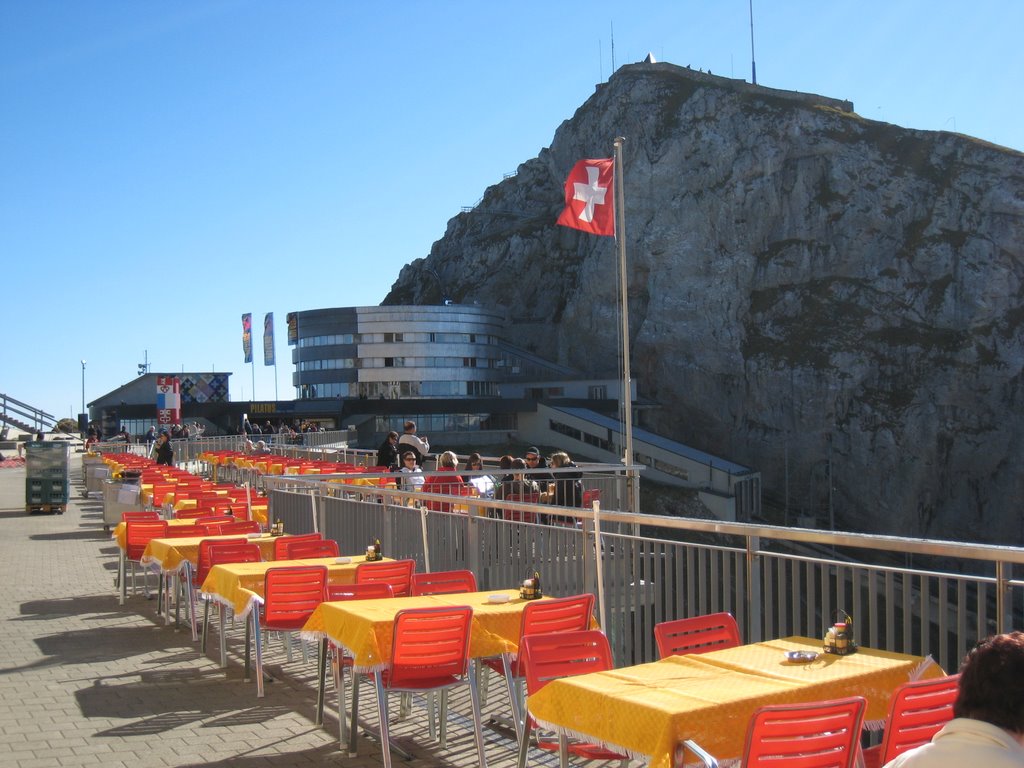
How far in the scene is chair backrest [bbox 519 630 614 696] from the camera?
550cm

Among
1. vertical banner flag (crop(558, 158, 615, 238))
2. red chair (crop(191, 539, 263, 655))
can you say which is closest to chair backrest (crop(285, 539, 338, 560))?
red chair (crop(191, 539, 263, 655))

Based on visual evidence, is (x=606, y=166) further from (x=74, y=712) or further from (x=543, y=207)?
(x=543, y=207)

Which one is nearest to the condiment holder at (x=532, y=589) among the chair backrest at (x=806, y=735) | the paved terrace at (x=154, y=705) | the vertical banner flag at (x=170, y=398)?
the paved terrace at (x=154, y=705)

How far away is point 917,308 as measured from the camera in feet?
307

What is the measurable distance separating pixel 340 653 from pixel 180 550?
178 inches

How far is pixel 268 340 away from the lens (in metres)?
74.3

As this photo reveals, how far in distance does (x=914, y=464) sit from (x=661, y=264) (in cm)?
2964

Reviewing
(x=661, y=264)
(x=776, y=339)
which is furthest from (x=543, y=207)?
(x=776, y=339)

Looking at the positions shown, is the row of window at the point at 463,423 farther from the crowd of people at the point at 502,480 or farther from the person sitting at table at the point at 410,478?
the person sitting at table at the point at 410,478

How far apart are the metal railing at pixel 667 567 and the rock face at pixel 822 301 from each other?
82219mm

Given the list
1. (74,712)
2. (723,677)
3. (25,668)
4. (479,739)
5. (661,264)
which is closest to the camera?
(723,677)

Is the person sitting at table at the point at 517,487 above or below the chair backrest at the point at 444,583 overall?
above

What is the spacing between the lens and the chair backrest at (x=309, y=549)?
10313mm

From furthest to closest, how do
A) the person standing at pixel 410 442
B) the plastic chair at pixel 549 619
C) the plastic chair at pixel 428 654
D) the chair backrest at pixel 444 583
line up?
the person standing at pixel 410 442 < the chair backrest at pixel 444 583 < the plastic chair at pixel 549 619 < the plastic chair at pixel 428 654
